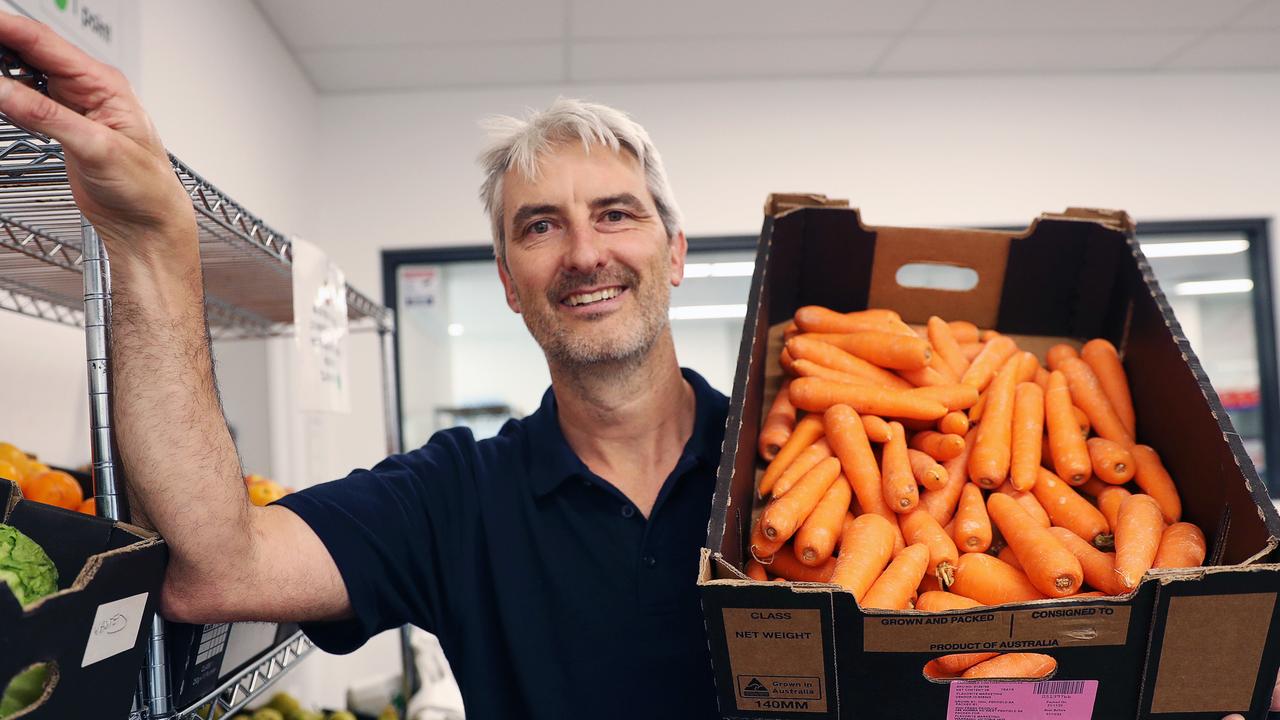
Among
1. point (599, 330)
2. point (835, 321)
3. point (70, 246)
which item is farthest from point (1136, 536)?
point (70, 246)

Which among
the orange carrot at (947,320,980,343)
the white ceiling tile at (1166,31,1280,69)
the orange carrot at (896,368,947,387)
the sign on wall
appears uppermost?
the white ceiling tile at (1166,31,1280,69)

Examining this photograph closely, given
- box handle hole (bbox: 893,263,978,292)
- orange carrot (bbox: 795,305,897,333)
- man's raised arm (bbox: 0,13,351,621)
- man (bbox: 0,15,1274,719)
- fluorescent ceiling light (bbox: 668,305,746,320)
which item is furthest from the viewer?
fluorescent ceiling light (bbox: 668,305,746,320)

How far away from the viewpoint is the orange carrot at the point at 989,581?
922 millimetres

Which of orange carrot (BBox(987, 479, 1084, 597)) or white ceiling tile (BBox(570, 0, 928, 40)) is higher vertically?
white ceiling tile (BBox(570, 0, 928, 40))

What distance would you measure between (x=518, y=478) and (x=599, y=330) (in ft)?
0.80

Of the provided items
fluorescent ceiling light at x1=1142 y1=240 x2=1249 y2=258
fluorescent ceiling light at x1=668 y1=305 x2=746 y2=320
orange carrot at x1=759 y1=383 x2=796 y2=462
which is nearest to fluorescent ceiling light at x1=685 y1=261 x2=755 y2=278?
fluorescent ceiling light at x1=668 y1=305 x2=746 y2=320

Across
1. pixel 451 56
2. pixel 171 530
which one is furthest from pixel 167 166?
pixel 451 56

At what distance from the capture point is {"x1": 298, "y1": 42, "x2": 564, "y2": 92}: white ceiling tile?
3248mm

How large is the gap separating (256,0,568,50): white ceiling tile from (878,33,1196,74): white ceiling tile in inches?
55.0

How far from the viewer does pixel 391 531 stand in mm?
1186

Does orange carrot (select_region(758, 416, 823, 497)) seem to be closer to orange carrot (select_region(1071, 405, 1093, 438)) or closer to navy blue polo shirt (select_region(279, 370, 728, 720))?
navy blue polo shirt (select_region(279, 370, 728, 720))

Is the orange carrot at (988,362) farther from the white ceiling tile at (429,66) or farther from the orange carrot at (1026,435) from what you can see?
the white ceiling tile at (429,66)

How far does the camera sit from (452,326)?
12.4 ft

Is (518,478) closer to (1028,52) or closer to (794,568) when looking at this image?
(794,568)
